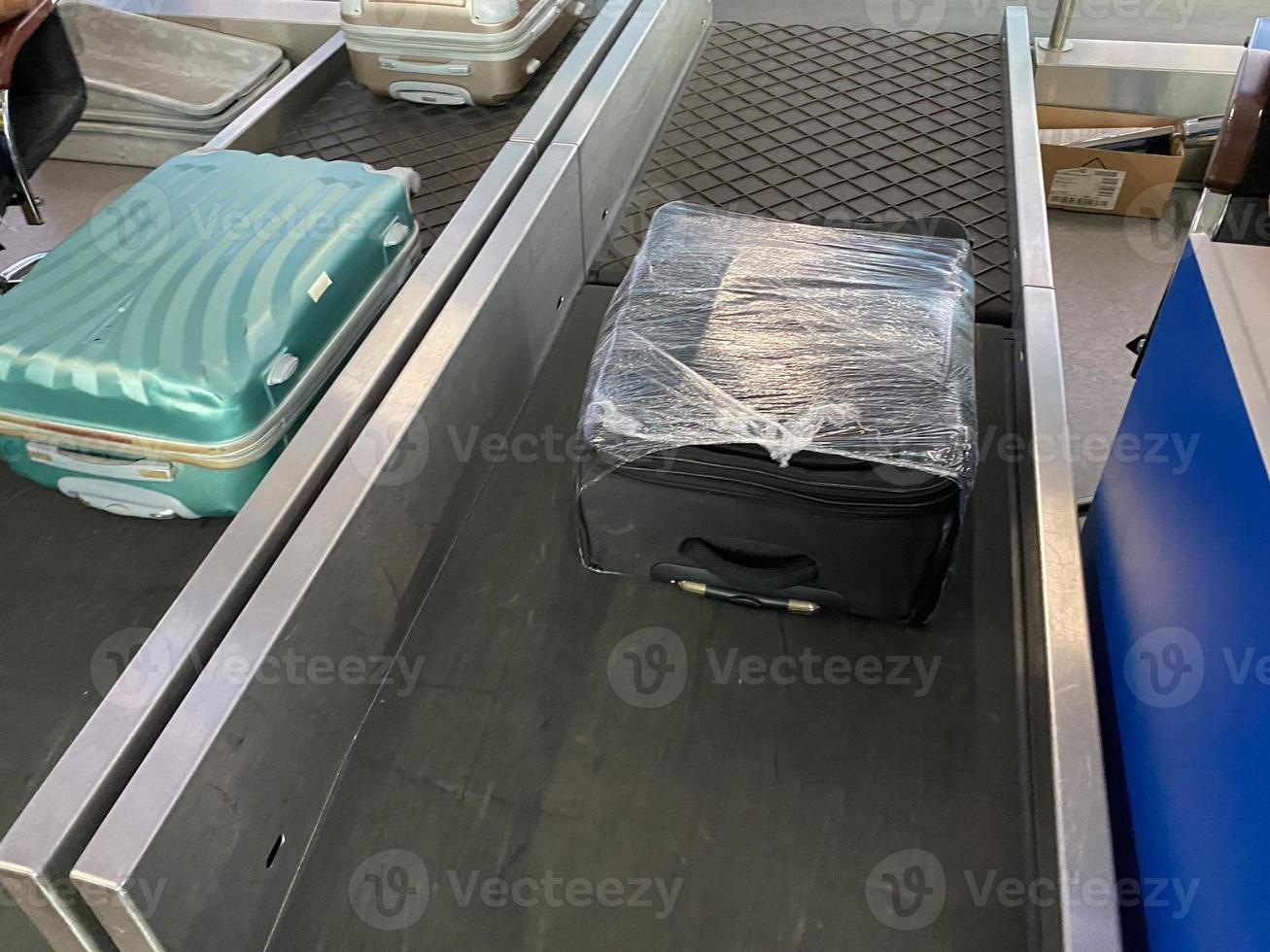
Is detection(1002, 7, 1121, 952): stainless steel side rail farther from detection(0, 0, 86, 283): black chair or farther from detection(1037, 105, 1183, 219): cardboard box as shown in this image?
detection(0, 0, 86, 283): black chair

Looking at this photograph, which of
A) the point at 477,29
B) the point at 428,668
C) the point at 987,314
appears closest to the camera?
the point at 428,668

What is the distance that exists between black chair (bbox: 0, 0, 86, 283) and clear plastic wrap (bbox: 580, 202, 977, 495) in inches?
46.1

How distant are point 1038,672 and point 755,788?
0.25m

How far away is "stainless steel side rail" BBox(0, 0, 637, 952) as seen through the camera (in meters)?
0.58

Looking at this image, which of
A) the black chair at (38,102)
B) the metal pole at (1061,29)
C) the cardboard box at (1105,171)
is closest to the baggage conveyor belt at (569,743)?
the black chair at (38,102)

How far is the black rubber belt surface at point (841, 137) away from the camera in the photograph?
52.7 inches

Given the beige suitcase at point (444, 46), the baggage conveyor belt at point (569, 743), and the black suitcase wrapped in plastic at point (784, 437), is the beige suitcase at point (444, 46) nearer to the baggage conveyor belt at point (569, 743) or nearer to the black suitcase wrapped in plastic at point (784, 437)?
the baggage conveyor belt at point (569, 743)

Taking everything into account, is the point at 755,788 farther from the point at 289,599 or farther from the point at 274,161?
the point at 274,161

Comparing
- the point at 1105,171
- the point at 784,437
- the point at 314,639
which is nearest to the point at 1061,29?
the point at 1105,171

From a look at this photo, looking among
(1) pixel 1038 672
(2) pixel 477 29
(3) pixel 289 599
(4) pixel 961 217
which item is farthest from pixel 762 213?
(3) pixel 289 599

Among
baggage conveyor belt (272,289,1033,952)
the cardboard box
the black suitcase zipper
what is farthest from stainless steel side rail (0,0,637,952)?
the cardboard box

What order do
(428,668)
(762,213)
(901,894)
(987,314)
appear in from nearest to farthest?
(901,894) < (428,668) < (987,314) < (762,213)

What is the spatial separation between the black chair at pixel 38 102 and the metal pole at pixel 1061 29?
2069mm

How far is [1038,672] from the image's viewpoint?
788 millimetres
